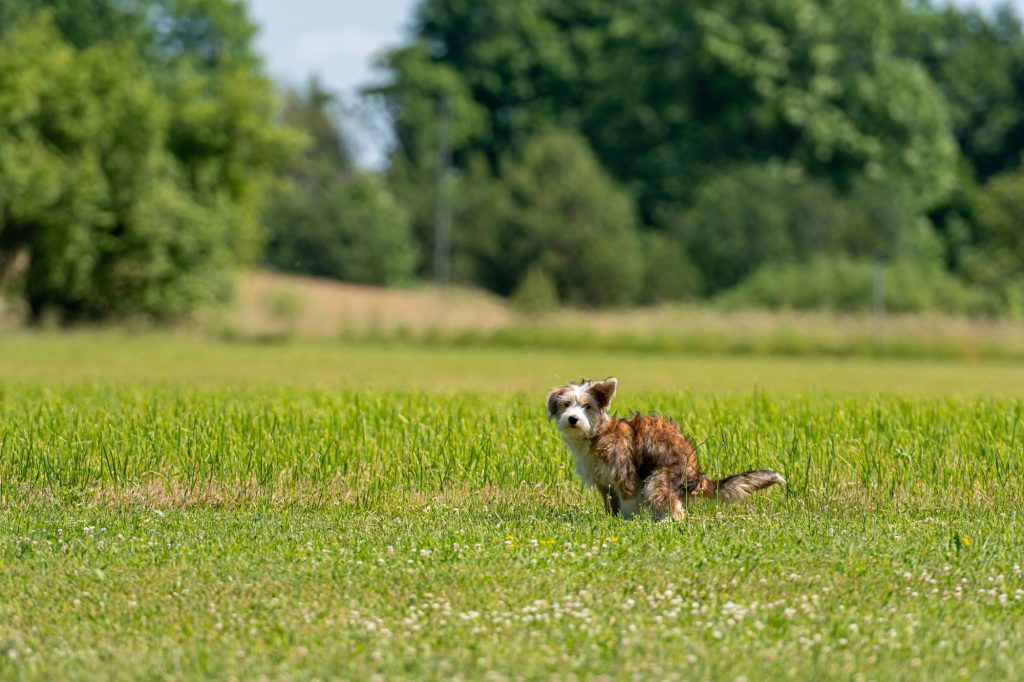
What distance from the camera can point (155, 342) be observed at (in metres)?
45.2

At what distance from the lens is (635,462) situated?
32.8 ft

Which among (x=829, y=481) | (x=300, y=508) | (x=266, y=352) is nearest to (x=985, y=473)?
(x=829, y=481)

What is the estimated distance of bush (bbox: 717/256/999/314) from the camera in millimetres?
58344

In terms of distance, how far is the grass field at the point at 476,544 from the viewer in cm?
691

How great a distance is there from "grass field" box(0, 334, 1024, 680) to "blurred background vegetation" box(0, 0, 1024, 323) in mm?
33463

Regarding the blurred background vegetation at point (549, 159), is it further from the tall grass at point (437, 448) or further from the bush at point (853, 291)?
the tall grass at point (437, 448)

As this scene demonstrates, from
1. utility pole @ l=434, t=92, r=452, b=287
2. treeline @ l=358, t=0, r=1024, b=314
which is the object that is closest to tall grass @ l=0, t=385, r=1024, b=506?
treeline @ l=358, t=0, r=1024, b=314

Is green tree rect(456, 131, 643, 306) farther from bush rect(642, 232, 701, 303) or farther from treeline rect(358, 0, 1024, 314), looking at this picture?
bush rect(642, 232, 701, 303)

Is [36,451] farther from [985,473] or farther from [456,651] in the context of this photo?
[985,473]

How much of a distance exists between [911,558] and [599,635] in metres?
2.57

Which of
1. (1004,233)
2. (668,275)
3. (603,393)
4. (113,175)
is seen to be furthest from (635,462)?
(668,275)

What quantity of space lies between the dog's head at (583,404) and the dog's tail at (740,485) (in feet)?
3.13

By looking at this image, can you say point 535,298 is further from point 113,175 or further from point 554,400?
point 554,400

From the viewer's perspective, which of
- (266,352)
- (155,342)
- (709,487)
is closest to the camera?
(709,487)
